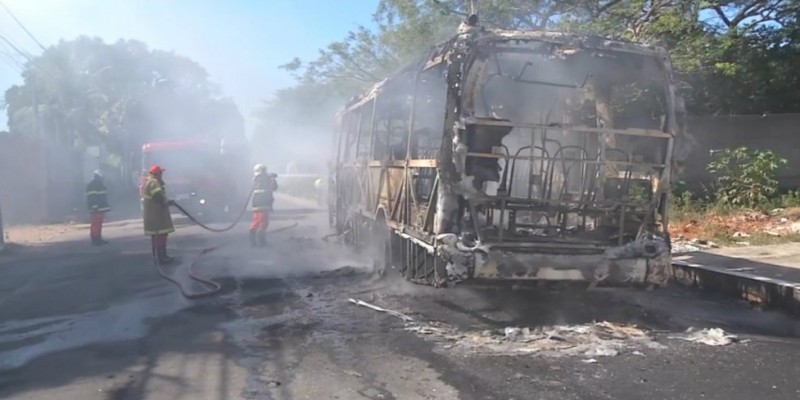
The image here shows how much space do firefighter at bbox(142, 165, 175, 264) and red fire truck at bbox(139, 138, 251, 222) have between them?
7967 millimetres

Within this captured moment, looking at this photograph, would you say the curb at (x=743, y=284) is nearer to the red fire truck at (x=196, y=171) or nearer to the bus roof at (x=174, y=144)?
the red fire truck at (x=196, y=171)

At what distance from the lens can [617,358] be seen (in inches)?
226

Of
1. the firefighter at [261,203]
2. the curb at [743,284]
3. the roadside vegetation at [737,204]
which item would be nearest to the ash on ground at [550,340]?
the curb at [743,284]

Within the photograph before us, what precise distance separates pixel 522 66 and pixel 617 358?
293 centimetres

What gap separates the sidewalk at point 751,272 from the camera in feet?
26.2

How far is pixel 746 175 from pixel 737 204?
0.57 meters

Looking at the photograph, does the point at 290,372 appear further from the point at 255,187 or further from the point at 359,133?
the point at 255,187

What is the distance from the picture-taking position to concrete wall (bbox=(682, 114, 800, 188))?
14.6m

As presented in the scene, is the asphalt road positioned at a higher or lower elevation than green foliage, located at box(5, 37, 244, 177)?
lower

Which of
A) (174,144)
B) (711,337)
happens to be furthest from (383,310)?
(174,144)

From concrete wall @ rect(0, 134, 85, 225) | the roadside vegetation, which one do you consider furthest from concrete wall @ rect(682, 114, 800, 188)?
concrete wall @ rect(0, 134, 85, 225)

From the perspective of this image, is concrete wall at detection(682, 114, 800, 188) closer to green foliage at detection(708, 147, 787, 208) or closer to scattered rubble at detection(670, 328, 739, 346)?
green foliage at detection(708, 147, 787, 208)

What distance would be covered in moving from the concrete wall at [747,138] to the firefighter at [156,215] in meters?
10.2

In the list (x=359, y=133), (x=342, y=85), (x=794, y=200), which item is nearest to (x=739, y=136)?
(x=794, y=200)
